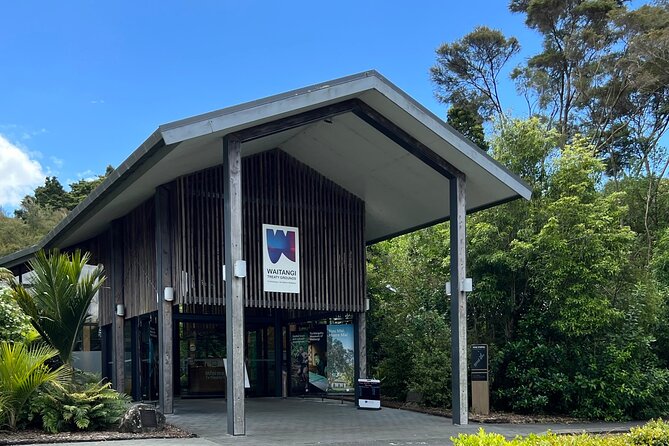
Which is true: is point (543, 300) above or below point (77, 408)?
above

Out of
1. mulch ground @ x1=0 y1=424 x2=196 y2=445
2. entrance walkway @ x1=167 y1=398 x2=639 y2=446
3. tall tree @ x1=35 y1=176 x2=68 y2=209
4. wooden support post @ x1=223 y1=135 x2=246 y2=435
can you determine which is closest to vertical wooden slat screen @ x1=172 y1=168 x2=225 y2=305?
entrance walkway @ x1=167 y1=398 x2=639 y2=446

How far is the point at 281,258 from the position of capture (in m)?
14.0

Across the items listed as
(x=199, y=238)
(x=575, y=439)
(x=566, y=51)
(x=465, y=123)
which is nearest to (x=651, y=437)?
(x=575, y=439)

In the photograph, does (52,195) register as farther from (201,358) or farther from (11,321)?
(11,321)

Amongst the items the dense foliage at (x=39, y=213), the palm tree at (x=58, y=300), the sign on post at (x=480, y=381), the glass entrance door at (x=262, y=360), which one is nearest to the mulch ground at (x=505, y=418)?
the sign on post at (x=480, y=381)

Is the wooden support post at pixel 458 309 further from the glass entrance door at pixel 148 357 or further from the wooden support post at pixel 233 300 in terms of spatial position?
the glass entrance door at pixel 148 357

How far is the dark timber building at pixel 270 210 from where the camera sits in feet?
36.2

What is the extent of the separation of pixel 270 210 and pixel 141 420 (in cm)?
530

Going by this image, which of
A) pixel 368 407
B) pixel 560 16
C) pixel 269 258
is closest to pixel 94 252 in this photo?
pixel 269 258

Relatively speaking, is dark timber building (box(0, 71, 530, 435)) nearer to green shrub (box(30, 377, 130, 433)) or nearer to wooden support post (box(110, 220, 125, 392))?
wooden support post (box(110, 220, 125, 392))

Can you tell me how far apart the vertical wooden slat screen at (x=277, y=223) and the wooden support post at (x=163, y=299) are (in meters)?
0.33

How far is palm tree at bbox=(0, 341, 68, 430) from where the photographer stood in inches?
384

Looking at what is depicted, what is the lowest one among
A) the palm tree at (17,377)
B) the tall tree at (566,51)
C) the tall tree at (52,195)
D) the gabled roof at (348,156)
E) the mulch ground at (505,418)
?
the mulch ground at (505,418)

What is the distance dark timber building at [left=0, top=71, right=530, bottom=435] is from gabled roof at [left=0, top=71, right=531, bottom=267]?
3cm
